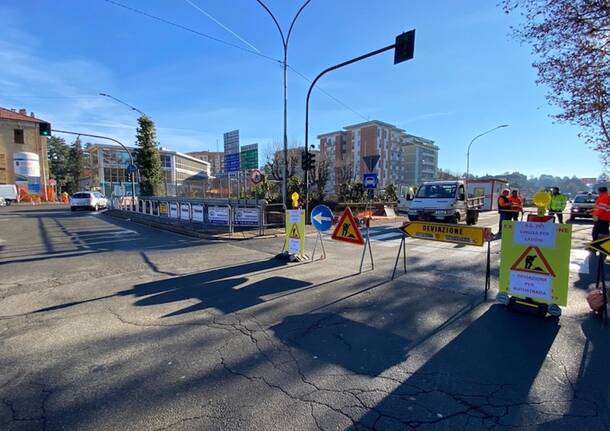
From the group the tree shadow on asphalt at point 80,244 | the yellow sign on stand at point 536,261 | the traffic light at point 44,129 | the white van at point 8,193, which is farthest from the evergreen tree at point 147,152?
the yellow sign on stand at point 536,261

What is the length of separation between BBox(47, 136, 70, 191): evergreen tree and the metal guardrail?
228ft

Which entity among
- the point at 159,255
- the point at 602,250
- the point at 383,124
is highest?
the point at 383,124

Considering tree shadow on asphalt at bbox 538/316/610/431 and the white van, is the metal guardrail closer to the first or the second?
tree shadow on asphalt at bbox 538/316/610/431

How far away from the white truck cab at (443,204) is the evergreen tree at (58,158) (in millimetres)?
79192

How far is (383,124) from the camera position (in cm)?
8475

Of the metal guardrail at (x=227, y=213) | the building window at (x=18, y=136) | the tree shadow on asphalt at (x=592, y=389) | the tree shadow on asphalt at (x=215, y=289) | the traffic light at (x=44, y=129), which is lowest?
the tree shadow on asphalt at (x=215, y=289)

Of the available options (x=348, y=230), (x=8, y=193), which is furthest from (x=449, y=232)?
(x=8, y=193)

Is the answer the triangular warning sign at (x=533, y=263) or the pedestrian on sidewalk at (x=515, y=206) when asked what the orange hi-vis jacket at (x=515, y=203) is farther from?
the triangular warning sign at (x=533, y=263)

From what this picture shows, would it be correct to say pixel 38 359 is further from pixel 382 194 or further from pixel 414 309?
pixel 382 194

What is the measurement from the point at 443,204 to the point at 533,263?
34.7ft

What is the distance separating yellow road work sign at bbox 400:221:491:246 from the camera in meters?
5.75

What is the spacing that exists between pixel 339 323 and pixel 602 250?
151 inches

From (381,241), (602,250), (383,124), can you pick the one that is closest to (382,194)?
(381,241)

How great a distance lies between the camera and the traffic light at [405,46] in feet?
32.9
